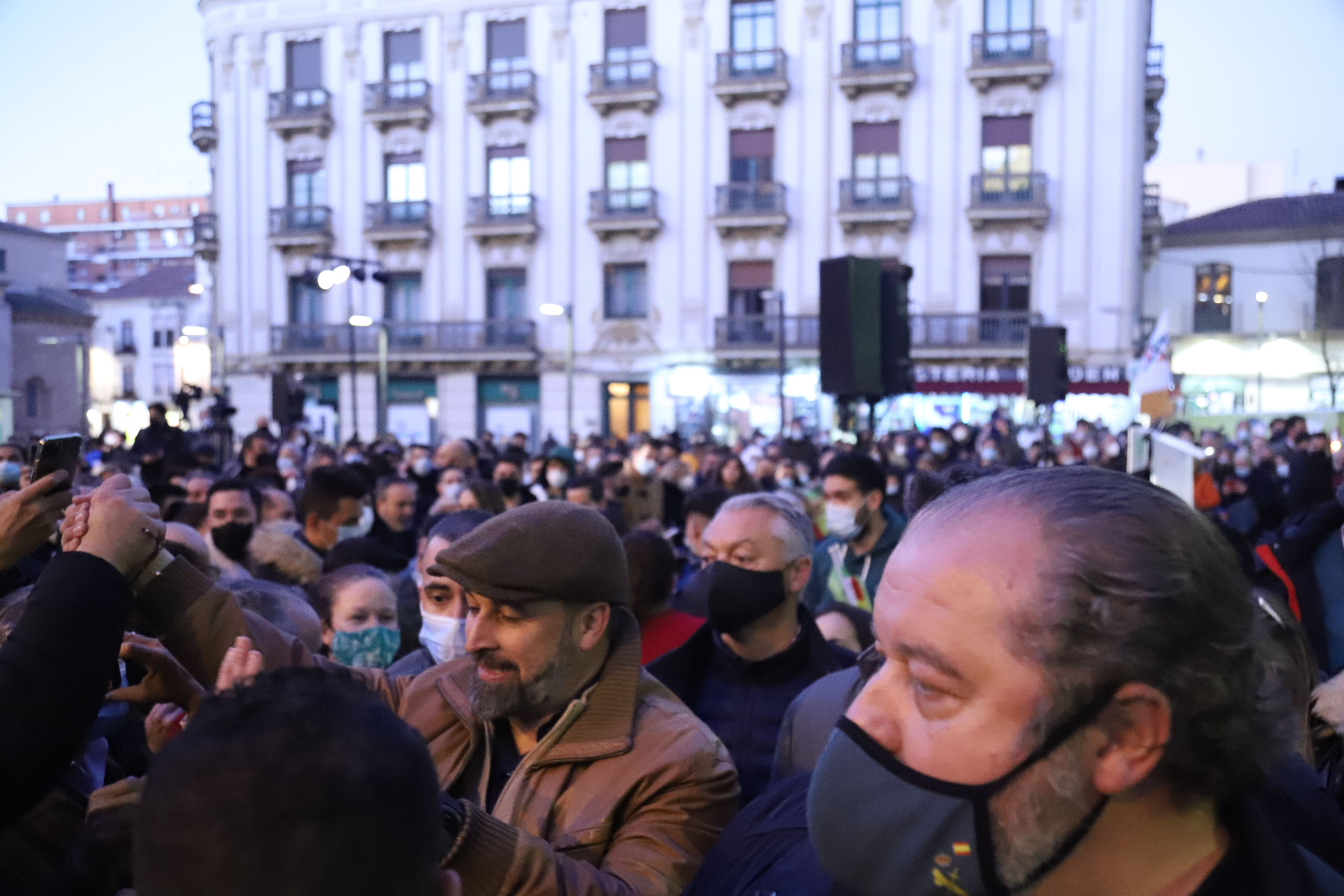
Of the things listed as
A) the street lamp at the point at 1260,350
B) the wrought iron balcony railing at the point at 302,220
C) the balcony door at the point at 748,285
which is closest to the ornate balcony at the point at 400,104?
the wrought iron balcony railing at the point at 302,220

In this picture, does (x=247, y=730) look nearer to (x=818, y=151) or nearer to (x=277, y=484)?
(x=277, y=484)

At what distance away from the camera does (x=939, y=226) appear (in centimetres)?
2970

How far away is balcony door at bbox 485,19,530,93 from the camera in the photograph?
32531 millimetres

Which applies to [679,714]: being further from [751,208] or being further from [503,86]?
[503,86]

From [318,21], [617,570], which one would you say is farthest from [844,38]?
[617,570]

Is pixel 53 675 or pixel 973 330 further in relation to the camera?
pixel 973 330

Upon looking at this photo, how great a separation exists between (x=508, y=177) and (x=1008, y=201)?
46.8ft

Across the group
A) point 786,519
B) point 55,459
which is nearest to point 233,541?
point 786,519

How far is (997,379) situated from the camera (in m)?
29.5

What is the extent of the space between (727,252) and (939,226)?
5839 millimetres

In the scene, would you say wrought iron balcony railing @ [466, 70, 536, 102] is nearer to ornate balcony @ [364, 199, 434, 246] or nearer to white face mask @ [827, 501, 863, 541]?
ornate balcony @ [364, 199, 434, 246]

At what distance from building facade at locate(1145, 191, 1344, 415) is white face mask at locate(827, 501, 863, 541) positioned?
109ft

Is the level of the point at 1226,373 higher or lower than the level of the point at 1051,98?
lower

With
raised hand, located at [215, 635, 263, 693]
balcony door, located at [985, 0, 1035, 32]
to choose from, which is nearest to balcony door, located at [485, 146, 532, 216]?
balcony door, located at [985, 0, 1035, 32]
